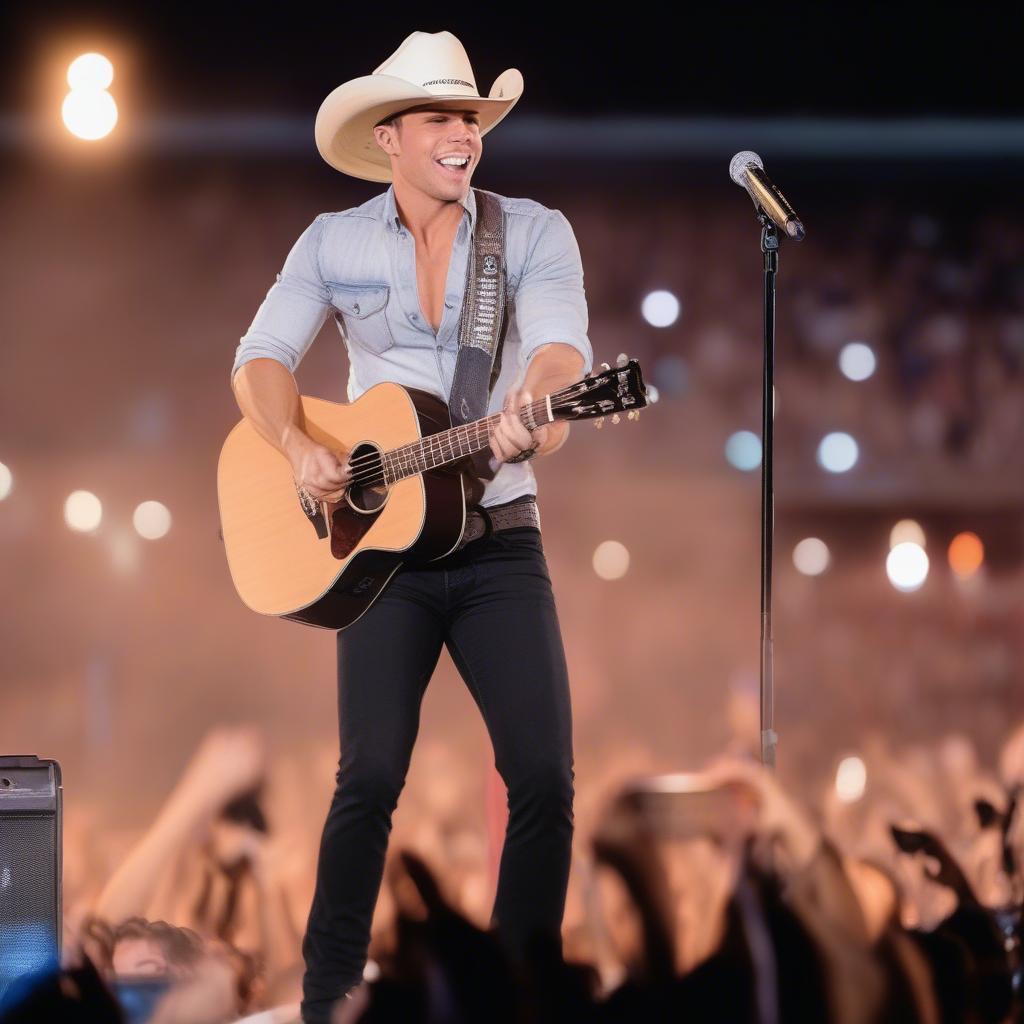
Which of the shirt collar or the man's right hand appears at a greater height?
the shirt collar

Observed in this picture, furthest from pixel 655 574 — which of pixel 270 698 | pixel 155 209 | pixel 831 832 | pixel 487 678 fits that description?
pixel 487 678

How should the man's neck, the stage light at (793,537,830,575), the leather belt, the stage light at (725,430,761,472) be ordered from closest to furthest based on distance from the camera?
the leather belt
the man's neck
the stage light at (725,430,761,472)
the stage light at (793,537,830,575)

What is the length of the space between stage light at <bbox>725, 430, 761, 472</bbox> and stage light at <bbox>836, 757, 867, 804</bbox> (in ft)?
3.66

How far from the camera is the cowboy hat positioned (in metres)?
2.76

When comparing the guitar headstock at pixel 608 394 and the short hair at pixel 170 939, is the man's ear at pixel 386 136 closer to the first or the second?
the guitar headstock at pixel 608 394

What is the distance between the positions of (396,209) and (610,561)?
2306 millimetres

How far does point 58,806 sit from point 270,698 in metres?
2.31

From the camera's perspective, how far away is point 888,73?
4223 millimetres

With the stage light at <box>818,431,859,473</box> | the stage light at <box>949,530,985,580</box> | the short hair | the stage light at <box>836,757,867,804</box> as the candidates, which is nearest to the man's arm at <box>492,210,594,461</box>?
the short hair

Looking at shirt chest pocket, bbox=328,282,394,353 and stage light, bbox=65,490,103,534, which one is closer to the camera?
shirt chest pocket, bbox=328,282,394,353

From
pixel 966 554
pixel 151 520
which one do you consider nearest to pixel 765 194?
pixel 966 554

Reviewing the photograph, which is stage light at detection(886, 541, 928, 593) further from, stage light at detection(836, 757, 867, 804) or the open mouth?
the open mouth

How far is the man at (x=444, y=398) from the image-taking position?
243 cm

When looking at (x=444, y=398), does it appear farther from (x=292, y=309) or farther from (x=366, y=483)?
(x=292, y=309)
